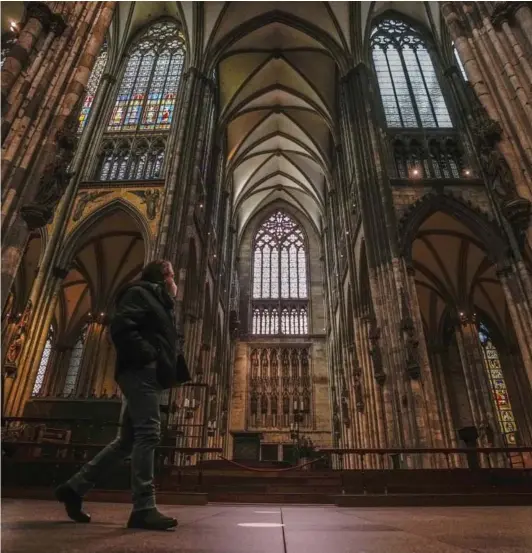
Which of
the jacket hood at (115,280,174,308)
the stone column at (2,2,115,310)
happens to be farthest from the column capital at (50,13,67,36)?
the jacket hood at (115,280,174,308)

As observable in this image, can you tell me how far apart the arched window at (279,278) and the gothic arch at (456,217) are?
1502 cm

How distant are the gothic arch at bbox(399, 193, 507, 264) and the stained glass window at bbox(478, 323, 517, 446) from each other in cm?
931

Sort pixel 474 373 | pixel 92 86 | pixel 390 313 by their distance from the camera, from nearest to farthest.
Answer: pixel 390 313
pixel 474 373
pixel 92 86

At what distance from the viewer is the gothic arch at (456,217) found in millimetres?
12203

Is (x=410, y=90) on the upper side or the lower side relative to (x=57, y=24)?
upper

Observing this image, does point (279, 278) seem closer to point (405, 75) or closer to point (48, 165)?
point (405, 75)

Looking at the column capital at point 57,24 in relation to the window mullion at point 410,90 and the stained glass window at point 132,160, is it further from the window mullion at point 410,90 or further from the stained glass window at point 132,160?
the window mullion at point 410,90

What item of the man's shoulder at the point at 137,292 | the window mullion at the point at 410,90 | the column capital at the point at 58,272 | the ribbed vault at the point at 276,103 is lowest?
the man's shoulder at the point at 137,292

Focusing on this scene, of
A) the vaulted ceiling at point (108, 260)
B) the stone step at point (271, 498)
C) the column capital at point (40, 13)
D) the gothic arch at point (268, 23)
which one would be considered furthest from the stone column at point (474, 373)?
the column capital at point (40, 13)

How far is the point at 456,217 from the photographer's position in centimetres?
1320

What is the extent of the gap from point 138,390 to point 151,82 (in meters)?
19.2

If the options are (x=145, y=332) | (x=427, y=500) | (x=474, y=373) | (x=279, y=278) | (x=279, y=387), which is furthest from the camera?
(x=279, y=278)

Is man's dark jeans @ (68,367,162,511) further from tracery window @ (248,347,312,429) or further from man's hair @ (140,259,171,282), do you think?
tracery window @ (248,347,312,429)

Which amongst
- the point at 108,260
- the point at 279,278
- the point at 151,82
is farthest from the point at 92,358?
the point at 279,278
